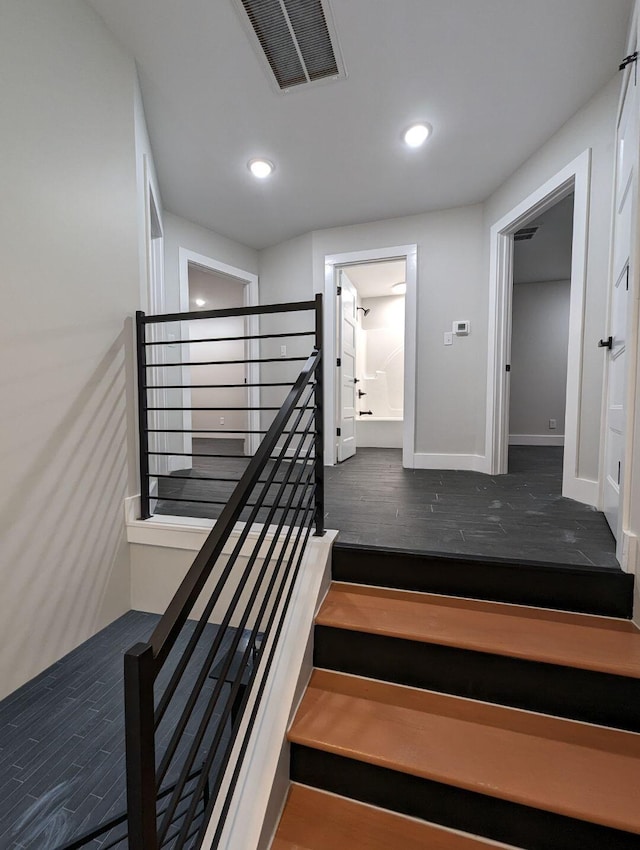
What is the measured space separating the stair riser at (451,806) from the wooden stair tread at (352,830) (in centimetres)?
2

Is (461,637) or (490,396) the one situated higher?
(490,396)

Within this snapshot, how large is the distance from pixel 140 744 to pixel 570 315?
2.73 m

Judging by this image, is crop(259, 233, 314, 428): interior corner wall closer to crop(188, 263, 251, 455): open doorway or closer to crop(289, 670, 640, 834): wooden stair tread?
crop(188, 263, 251, 455): open doorway

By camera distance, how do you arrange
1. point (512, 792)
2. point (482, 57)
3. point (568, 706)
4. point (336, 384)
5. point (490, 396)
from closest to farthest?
point (512, 792) → point (568, 706) → point (482, 57) → point (490, 396) → point (336, 384)

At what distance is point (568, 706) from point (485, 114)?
304cm

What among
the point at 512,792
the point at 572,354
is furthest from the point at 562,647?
the point at 572,354

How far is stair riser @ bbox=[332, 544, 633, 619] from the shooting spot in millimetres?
1310

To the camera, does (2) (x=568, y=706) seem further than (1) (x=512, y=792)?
Yes

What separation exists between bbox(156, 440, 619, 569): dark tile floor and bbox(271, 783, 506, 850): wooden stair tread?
0.79m

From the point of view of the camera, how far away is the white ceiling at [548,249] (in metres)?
3.62

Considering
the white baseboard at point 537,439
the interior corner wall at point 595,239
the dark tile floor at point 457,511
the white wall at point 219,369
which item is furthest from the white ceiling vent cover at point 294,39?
the white baseboard at point 537,439

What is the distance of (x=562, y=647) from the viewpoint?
3.85 ft

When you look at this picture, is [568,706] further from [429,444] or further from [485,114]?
[485,114]

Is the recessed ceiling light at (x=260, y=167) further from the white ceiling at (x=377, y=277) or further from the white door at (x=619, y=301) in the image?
the white door at (x=619, y=301)
